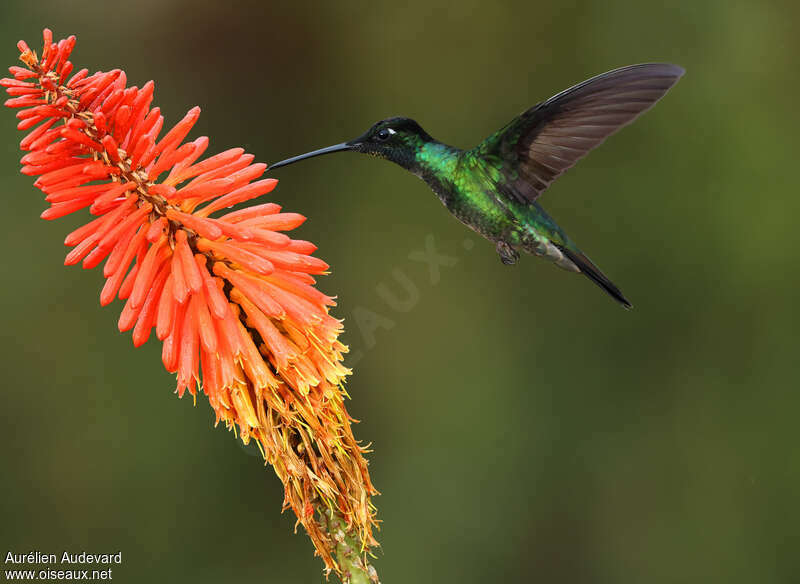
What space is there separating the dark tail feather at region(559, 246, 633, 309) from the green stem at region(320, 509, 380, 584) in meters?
0.87

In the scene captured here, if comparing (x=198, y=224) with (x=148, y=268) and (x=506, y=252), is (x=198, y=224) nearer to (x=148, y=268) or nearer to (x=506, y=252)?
(x=148, y=268)

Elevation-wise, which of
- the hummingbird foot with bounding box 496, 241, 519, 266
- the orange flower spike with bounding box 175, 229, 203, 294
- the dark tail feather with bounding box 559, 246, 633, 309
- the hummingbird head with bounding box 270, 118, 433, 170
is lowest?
the dark tail feather with bounding box 559, 246, 633, 309

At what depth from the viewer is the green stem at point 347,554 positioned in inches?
62.6

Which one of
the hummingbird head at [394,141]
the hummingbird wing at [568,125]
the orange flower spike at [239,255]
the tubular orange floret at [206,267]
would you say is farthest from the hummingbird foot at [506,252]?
the orange flower spike at [239,255]

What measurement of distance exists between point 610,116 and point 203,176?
3.14 feet

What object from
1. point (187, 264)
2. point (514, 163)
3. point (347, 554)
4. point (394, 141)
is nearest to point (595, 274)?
point (514, 163)

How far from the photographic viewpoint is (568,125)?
1998 mm

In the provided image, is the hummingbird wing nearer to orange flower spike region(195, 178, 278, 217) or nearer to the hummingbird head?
the hummingbird head

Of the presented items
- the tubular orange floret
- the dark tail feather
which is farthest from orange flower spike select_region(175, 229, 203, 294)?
the dark tail feather

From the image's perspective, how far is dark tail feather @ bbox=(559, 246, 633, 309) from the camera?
2000 mm

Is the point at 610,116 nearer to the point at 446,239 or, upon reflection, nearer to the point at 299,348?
the point at 299,348

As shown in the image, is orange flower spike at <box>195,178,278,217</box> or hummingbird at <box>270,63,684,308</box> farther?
hummingbird at <box>270,63,684,308</box>

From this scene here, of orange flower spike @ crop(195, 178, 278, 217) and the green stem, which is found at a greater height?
orange flower spike @ crop(195, 178, 278, 217)

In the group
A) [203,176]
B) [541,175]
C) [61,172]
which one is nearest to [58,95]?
[61,172]
